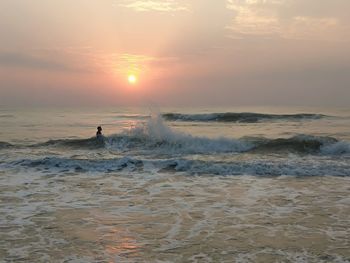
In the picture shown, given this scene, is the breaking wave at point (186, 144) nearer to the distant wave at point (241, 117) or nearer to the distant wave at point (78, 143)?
the distant wave at point (78, 143)

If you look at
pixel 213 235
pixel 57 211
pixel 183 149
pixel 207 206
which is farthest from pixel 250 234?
pixel 183 149

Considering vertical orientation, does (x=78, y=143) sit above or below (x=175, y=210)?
above

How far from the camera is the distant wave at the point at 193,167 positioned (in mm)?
14969

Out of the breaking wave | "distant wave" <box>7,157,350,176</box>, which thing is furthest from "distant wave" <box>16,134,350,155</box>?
"distant wave" <box>7,157,350,176</box>

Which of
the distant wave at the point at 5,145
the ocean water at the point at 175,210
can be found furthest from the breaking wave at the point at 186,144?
the ocean water at the point at 175,210

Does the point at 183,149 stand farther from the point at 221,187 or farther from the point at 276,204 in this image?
the point at 276,204

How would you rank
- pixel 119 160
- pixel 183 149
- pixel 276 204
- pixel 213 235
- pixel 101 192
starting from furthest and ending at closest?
pixel 183 149 → pixel 119 160 → pixel 101 192 → pixel 276 204 → pixel 213 235

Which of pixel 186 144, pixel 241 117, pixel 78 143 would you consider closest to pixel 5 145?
pixel 78 143

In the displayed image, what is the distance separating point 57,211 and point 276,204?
5168mm

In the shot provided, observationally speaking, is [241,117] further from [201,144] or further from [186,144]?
[201,144]

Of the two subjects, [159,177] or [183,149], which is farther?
[183,149]

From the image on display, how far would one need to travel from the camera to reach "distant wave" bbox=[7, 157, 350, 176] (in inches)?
589

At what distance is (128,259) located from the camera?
6273 millimetres

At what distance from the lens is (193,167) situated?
16.0 meters
